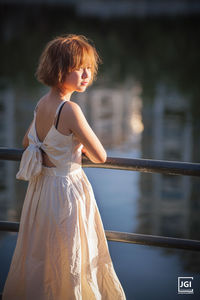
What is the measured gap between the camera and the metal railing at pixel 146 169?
2.48 m

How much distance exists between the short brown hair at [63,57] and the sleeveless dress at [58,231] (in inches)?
6.0

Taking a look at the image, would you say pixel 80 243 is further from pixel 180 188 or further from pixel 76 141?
pixel 180 188

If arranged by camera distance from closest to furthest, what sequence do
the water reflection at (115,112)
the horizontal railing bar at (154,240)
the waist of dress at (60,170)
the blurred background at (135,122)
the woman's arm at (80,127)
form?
the woman's arm at (80,127) < the waist of dress at (60,170) < the horizontal railing bar at (154,240) < the blurred background at (135,122) < the water reflection at (115,112)

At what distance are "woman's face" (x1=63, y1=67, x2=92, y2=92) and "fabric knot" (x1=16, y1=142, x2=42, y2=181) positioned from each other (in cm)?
29

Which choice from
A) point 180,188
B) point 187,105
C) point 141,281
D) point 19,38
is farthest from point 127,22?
point 141,281

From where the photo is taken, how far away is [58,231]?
247 centimetres

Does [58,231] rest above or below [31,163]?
below

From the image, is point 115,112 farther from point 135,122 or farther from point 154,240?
point 154,240

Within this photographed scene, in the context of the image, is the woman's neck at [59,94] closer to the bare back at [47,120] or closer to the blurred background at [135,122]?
the bare back at [47,120]

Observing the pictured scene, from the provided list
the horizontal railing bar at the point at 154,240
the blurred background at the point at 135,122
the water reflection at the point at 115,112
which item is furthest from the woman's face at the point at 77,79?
the water reflection at the point at 115,112

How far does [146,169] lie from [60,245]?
521mm

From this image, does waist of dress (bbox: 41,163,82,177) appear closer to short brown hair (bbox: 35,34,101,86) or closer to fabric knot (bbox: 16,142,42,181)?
fabric knot (bbox: 16,142,42,181)

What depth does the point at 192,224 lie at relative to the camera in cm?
830

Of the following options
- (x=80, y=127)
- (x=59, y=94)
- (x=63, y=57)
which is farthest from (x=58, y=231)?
(x=63, y=57)
